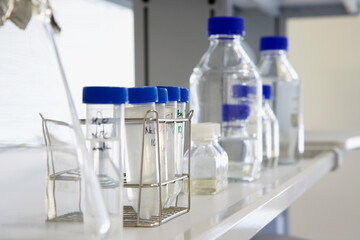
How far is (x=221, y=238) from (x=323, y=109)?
4.23 m

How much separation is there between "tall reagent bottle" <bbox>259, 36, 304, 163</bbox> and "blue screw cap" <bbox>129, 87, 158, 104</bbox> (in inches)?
31.8

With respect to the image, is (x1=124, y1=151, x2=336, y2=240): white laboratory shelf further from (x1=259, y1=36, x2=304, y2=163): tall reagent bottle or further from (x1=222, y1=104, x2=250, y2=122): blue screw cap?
(x1=259, y1=36, x2=304, y2=163): tall reagent bottle

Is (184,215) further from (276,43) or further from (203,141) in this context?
(276,43)

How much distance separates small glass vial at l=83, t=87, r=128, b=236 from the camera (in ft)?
1.58

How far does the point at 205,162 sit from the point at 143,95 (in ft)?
0.89

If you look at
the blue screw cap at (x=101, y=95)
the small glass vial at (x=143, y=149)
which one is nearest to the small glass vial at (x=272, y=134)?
the small glass vial at (x=143, y=149)

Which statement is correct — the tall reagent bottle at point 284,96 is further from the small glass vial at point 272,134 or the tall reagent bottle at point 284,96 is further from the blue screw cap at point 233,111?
the blue screw cap at point 233,111

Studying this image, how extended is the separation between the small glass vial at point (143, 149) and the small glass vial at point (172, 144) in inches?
2.6

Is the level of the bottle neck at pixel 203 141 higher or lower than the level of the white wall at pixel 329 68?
lower

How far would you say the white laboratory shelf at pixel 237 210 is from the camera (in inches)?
21.6

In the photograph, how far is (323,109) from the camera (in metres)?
4.60

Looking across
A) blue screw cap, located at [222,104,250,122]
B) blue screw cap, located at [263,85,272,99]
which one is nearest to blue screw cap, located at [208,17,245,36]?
blue screw cap, located at [222,104,250,122]

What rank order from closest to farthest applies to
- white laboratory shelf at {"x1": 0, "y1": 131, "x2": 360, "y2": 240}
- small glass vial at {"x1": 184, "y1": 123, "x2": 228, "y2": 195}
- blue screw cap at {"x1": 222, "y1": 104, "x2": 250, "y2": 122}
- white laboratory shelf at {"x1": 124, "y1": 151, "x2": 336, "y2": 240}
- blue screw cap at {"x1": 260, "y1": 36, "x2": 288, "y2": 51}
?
white laboratory shelf at {"x1": 0, "y1": 131, "x2": 360, "y2": 240}, white laboratory shelf at {"x1": 124, "y1": 151, "x2": 336, "y2": 240}, small glass vial at {"x1": 184, "y1": 123, "x2": 228, "y2": 195}, blue screw cap at {"x1": 222, "y1": 104, "x2": 250, "y2": 122}, blue screw cap at {"x1": 260, "y1": 36, "x2": 288, "y2": 51}

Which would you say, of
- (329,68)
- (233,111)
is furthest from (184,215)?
(329,68)
